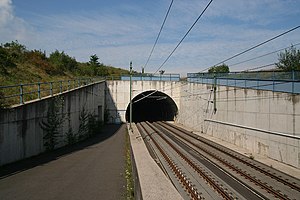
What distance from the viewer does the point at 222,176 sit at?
12914 mm

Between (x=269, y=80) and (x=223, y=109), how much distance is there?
24.2 ft

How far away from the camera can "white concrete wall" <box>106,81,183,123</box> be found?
135ft

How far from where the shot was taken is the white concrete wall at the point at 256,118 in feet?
49.4

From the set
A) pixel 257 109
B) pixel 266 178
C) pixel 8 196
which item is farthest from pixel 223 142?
pixel 8 196

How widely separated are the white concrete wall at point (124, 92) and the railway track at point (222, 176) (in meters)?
22.5

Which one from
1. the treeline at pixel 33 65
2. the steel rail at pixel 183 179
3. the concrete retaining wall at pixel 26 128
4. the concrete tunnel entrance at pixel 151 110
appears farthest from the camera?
A: the concrete tunnel entrance at pixel 151 110

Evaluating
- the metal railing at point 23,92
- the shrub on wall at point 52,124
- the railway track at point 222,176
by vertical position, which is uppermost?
the metal railing at point 23,92

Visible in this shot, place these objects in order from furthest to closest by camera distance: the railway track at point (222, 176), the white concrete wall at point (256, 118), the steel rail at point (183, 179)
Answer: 1. the white concrete wall at point (256, 118)
2. the railway track at point (222, 176)
3. the steel rail at point (183, 179)

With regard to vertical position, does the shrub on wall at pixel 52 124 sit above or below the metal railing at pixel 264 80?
below

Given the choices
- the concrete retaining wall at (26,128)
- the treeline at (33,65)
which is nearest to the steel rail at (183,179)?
the concrete retaining wall at (26,128)

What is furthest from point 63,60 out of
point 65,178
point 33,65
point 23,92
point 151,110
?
point 65,178

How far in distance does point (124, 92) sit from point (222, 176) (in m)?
29.6

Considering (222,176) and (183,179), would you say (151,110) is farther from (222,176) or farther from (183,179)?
(183,179)

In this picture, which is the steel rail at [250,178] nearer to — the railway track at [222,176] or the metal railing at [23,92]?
the railway track at [222,176]
